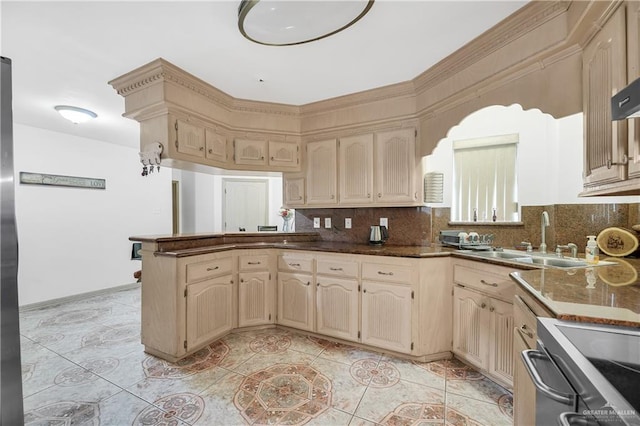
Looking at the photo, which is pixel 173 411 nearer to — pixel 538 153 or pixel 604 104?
pixel 604 104

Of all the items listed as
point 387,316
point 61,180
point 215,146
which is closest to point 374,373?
point 387,316

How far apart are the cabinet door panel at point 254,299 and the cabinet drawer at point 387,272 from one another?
1112 millimetres

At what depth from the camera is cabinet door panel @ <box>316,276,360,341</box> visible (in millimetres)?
2482

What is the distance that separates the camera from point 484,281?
196 cm

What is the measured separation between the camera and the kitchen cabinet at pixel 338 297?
8.13 ft

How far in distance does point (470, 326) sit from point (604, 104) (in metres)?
1.65

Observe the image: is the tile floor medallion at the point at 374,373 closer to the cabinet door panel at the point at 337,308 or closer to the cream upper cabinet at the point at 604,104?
the cabinet door panel at the point at 337,308

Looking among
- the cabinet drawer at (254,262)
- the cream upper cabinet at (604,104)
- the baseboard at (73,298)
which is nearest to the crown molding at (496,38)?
the cream upper cabinet at (604,104)

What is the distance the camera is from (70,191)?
3.96 m

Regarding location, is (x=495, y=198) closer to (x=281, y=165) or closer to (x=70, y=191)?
(x=281, y=165)

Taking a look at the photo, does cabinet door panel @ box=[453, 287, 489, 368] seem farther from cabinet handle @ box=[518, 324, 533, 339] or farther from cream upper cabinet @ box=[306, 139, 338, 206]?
cream upper cabinet @ box=[306, 139, 338, 206]

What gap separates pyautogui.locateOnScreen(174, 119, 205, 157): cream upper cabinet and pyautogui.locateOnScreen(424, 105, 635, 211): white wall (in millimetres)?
2330

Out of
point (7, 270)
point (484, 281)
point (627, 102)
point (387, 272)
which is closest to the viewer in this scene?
point (627, 102)

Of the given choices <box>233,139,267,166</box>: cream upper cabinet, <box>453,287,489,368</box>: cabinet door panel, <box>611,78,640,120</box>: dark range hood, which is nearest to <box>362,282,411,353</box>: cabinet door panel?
<box>453,287,489,368</box>: cabinet door panel
